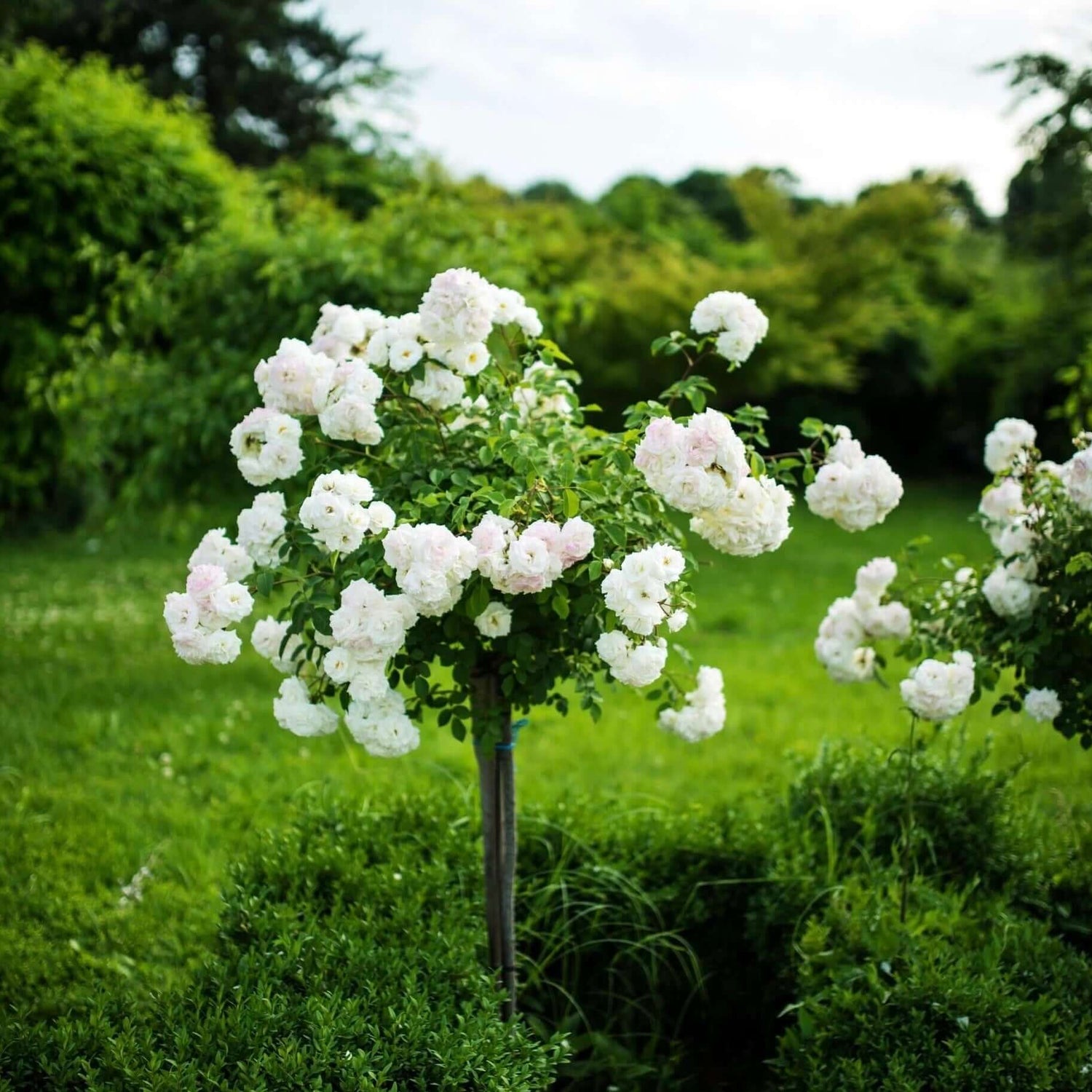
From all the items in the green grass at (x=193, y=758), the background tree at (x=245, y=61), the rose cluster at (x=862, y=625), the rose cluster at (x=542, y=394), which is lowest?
→ the green grass at (x=193, y=758)

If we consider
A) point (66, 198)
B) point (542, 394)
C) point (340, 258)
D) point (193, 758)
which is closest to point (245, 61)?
point (66, 198)

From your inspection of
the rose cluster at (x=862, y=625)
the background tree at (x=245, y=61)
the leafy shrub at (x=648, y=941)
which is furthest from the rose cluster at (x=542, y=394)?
the background tree at (x=245, y=61)

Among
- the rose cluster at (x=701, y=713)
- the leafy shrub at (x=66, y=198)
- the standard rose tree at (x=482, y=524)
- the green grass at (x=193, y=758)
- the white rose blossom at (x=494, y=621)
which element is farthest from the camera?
the leafy shrub at (x=66, y=198)

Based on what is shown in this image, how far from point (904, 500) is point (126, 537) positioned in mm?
7464

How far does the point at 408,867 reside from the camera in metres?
2.56

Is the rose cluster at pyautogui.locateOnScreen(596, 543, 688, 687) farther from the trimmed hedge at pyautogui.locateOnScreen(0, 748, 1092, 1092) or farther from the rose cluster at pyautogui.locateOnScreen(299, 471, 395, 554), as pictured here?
the trimmed hedge at pyautogui.locateOnScreen(0, 748, 1092, 1092)

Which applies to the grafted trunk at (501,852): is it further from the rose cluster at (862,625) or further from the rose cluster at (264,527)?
the rose cluster at (862,625)

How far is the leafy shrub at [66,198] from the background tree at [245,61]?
9609mm

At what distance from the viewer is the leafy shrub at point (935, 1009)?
195 cm

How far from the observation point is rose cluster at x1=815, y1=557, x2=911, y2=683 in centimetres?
258

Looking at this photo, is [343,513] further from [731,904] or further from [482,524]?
[731,904]

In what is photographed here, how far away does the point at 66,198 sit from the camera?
24.1 feet

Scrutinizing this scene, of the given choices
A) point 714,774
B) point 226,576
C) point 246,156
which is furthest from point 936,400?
point 226,576

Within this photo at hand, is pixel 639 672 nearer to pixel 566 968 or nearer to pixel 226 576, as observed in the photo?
pixel 226 576
